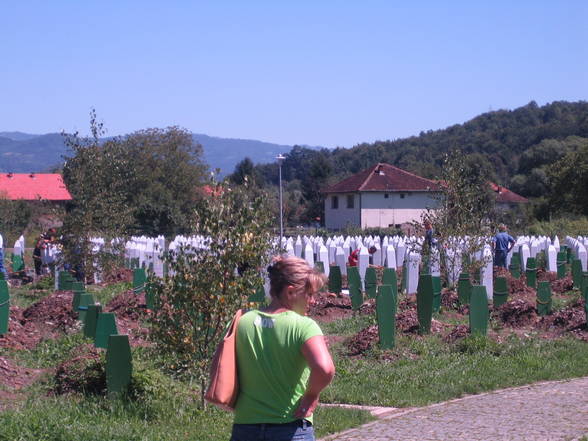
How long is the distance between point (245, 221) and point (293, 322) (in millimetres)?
3330

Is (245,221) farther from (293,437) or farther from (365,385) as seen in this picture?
(293,437)

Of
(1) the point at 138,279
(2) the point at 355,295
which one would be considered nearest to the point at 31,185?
(1) the point at 138,279

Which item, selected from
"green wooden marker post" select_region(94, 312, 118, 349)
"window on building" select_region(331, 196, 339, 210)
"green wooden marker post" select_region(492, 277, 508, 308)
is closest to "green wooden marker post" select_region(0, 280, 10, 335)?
"green wooden marker post" select_region(94, 312, 118, 349)

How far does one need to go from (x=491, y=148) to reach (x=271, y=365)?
348 ft

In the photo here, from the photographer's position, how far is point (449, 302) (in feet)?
47.5

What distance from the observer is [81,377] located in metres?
8.05

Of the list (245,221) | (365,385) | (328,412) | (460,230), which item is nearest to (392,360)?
(365,385)

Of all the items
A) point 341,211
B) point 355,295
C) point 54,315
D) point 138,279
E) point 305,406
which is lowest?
point 54,315

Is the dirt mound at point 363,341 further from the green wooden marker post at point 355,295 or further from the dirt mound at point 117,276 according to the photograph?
the dirt mound at point 117,276

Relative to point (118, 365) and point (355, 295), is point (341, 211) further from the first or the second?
point (118, 365)

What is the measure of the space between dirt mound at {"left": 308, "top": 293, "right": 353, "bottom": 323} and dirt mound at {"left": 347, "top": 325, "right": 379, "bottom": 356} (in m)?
2.55

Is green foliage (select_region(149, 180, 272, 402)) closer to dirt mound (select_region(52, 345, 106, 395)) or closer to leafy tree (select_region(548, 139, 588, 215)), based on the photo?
dirt mound (select_region(52, 345, 106, 395))

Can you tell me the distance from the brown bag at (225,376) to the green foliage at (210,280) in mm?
3042

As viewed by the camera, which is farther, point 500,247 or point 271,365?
point 500,247
